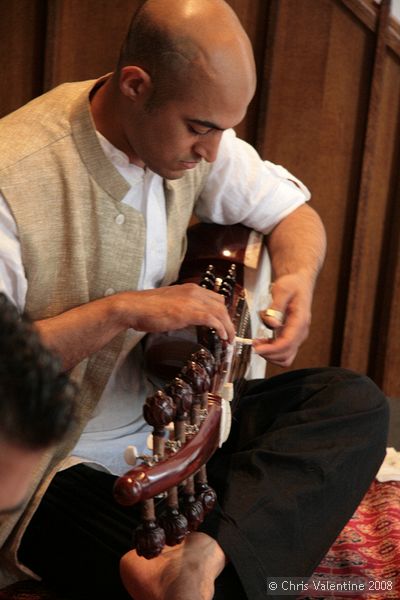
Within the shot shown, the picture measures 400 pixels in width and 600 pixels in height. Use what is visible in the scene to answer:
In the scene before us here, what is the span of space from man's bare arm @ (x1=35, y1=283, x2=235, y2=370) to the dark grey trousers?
0.24 metres

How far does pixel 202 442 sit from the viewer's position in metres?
1.31

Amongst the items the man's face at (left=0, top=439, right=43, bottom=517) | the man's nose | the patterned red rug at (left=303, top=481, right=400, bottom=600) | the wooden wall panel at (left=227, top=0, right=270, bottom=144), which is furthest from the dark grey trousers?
the wooden wall panel at (left=227, top=0, right=270, bottom=144)

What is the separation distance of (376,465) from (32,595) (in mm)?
663

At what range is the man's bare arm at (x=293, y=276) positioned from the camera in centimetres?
186

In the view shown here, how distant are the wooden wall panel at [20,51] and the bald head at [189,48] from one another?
1.41 metres

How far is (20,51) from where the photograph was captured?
3.10 m

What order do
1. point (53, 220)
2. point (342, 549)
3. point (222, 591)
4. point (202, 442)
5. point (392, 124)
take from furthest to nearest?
point (392, 124)
point (342, 549)
point (53, 220)
point (222, 591)
point (202, 442)

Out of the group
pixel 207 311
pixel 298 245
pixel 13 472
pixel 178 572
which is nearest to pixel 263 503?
pixel 178 572

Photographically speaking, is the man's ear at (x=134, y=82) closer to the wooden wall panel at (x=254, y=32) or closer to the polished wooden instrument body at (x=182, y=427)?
the polished wooden instrument body at (x=182, y=427)

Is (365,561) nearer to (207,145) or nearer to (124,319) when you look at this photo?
(124,319)

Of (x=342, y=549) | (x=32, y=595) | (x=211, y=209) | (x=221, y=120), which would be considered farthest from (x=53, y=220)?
(x=342, y=549)

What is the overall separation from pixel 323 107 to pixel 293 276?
1.50 meters

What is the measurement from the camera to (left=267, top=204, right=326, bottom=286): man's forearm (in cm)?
209

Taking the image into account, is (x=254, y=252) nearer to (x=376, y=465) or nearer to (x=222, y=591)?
(x=376, y=465)
